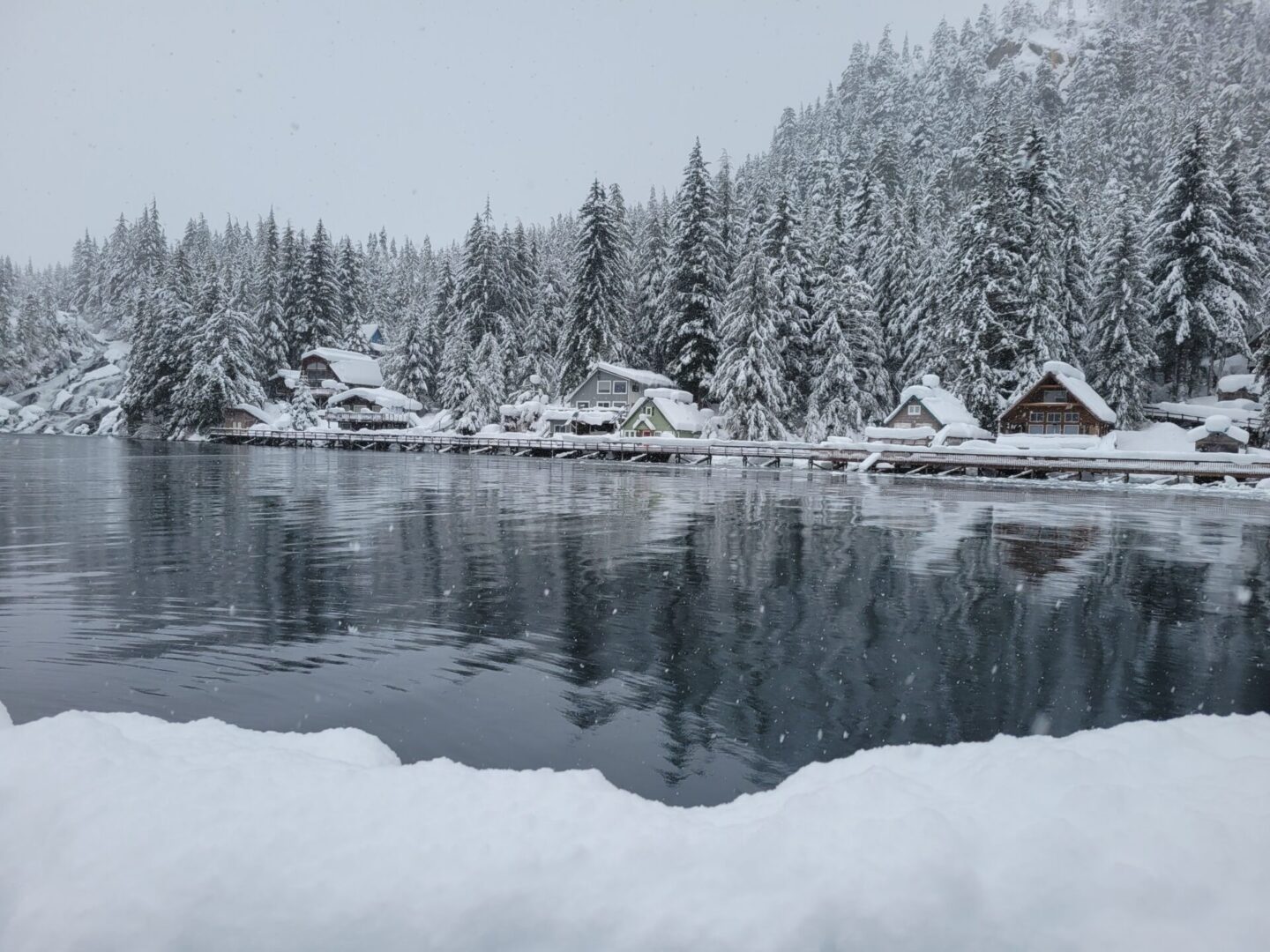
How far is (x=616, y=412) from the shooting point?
6925 centimetres

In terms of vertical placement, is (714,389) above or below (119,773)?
above

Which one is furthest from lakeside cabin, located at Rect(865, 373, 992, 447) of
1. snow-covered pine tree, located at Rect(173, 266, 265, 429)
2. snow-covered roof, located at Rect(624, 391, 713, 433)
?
snow-covered pine tree, located at Rect(173, 266, 265, 429)

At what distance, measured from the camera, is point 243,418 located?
86.0 metres

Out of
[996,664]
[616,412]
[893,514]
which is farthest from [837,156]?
[996,664]

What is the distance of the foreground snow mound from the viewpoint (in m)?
3.07

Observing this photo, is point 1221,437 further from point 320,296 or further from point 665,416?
point 320,296

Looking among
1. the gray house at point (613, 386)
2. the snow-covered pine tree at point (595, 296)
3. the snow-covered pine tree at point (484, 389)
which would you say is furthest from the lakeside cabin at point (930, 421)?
the snow-covered pine tree at point (484, 389)

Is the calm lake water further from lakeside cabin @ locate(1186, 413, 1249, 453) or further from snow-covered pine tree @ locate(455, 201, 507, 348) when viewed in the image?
snow-covered pine tree @ locate(455, 201, 507, 348)

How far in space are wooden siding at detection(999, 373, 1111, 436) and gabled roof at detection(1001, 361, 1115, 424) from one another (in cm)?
15

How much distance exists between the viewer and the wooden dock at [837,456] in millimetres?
43031

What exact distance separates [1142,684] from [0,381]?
468 ft

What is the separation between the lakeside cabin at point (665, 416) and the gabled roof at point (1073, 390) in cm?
2371

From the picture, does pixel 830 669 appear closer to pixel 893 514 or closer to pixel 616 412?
pixel 893 514

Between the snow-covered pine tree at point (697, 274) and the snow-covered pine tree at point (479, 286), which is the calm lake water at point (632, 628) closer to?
the snow-covered pine tree at point (697, 274)
